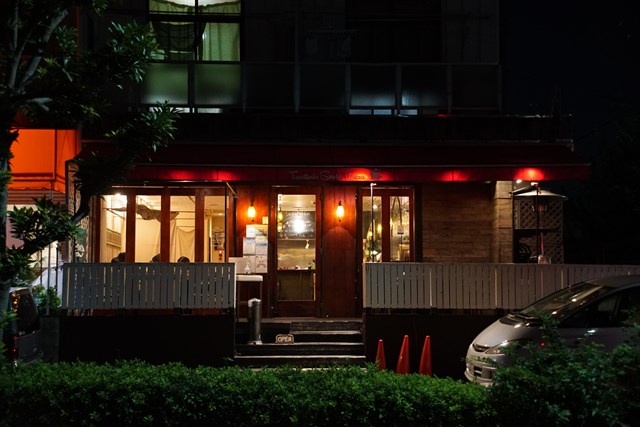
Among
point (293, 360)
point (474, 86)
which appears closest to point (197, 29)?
point (474, 86)

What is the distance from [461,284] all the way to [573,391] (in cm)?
699

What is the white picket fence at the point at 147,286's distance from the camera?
12.7 m

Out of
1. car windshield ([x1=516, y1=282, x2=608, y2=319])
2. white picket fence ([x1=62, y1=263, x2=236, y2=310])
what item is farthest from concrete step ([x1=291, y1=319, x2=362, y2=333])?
car windshield ([x1=516, y1=282, x2=608, y2=319])

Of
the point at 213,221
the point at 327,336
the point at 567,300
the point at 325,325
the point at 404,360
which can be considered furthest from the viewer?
the point at 213,221

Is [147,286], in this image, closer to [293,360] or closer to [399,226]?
[293,360]

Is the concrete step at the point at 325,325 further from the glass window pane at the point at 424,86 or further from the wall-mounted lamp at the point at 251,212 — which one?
the glass window pane at the point at 424,86

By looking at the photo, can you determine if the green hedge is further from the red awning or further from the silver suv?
the red awning

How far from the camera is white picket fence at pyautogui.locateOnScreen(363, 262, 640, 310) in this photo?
1296 centimetres

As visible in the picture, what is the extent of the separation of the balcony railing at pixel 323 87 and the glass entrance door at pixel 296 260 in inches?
87.6

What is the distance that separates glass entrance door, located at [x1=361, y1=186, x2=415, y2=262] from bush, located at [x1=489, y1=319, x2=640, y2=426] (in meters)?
8.97

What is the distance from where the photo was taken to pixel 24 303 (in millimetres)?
10438

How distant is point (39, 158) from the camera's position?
13492 millimetres

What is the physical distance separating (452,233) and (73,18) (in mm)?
9291

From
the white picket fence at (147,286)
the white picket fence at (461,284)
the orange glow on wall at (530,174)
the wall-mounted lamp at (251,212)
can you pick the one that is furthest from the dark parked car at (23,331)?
the orange glow on wall at (530,174)
